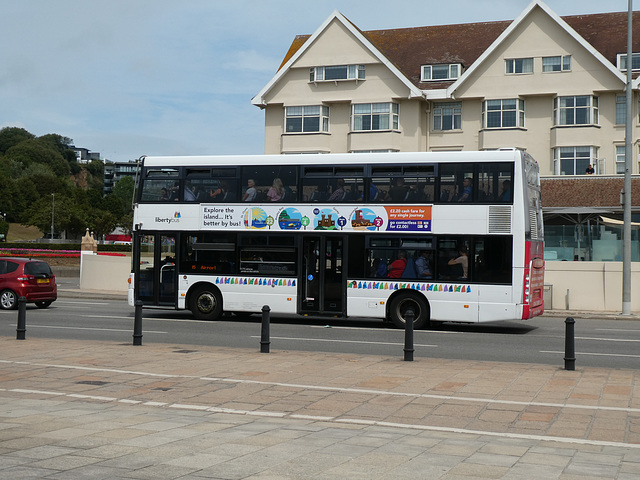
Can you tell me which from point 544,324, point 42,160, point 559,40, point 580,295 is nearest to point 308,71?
point 559,40

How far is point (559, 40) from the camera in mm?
39344

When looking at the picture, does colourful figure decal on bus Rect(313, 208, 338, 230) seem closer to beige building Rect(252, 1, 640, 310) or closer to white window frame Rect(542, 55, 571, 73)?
beige building Rect(252, 1, 640, 310)

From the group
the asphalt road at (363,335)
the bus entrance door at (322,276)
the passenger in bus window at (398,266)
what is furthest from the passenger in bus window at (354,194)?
the asphalt road at (363,335)

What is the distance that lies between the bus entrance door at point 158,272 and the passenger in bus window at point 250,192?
233 centimetres

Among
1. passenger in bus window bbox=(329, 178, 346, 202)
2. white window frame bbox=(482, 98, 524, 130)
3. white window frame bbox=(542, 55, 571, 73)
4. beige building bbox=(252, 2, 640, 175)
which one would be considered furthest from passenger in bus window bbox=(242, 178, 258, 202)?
white window frame bbox=(542, 55, 571, 73)

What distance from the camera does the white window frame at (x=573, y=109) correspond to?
38500 millimetres

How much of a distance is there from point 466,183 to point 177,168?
7680mm

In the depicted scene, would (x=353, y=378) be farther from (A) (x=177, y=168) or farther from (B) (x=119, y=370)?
(A) (x=177, y=168)

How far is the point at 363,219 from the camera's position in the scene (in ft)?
63.2

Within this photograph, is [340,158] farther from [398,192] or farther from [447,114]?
[447,114]

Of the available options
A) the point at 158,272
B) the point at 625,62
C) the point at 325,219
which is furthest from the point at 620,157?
the point at 158,272

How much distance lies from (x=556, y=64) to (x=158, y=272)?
86.1 ft

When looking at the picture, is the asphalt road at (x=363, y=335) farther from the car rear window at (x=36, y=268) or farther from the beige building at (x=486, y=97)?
the beige building at (x=486, y=97)

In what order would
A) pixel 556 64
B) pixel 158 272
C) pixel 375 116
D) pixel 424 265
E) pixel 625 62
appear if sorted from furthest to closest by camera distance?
pixel 375 116, pixel 625 62, pixel 556 64, pixel 158 272, pixel 424 265
